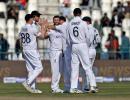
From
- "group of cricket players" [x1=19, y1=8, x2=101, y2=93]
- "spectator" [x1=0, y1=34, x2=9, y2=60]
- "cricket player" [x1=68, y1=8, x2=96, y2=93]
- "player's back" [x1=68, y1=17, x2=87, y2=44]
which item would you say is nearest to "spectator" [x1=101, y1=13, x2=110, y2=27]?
"spectator" [x1=0, y1=34, x2=9, y2=60]

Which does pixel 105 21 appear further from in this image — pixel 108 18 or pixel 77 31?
pixel 77 31

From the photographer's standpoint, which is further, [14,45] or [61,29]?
[14,45]

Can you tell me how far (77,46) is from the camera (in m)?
23.8

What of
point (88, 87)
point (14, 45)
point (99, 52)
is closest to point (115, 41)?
point (99, 52)

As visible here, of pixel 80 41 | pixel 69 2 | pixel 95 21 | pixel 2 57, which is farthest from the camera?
pixel 69 2

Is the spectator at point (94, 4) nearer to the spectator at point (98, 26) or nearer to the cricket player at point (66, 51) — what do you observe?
the spectator at point (98, 26)

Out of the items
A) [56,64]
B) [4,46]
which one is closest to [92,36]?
[56,64]

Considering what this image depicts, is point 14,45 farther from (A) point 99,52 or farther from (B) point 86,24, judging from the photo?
(B) point 86,24

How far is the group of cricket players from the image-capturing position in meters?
23.8

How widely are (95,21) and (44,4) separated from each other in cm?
453

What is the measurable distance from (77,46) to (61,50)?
129 centimetres

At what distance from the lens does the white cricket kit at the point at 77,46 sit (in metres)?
23.8

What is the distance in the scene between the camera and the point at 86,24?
79.7 ft

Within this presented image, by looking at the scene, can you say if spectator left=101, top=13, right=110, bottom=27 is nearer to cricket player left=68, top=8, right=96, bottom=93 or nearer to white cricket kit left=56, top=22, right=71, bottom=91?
white cricket kit left=56, top=22, right=71, bottom=91
